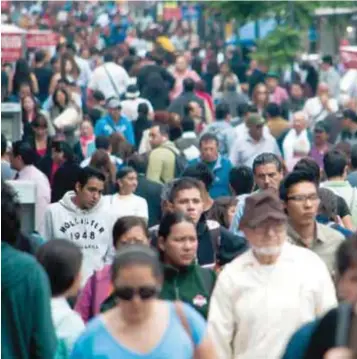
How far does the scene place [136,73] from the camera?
31625 mm

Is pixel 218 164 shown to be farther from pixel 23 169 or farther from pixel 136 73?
pixel 136 73

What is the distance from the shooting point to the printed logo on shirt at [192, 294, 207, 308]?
9.57 metres

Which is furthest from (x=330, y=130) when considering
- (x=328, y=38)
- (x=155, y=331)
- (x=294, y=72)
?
(x=328, y=38)

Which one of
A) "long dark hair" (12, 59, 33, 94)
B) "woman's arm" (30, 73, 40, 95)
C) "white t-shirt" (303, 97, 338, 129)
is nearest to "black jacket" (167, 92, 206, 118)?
"white t-shirt" (303, 97, 338, 129)

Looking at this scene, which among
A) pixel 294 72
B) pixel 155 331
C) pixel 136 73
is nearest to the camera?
pixel 155 331

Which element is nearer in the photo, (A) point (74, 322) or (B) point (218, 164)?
(A) point (74, 322)

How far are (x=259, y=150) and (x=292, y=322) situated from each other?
1111 centimetres

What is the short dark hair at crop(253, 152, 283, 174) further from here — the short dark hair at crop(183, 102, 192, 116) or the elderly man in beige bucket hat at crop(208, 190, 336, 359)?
the short dark hair at crop(183, 102, 192, 116)

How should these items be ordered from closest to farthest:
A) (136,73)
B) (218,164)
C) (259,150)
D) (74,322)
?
1. (74,322)
2. (218,164)
3. (259,150)
4. (136,73)

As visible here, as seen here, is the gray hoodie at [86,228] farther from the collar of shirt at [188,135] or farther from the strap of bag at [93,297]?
the collar of shirt at [188,135]

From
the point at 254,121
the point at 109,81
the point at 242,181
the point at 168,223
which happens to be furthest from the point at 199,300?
the point at 109,81

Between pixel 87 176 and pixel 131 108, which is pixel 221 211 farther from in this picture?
pixel 131 108

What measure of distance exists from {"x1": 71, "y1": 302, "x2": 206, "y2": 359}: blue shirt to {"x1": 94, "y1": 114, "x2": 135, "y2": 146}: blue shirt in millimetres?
14996

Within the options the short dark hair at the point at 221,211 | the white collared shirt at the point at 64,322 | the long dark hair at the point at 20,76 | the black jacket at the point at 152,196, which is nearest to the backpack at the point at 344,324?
the white collared shirt at the point at 64,322
